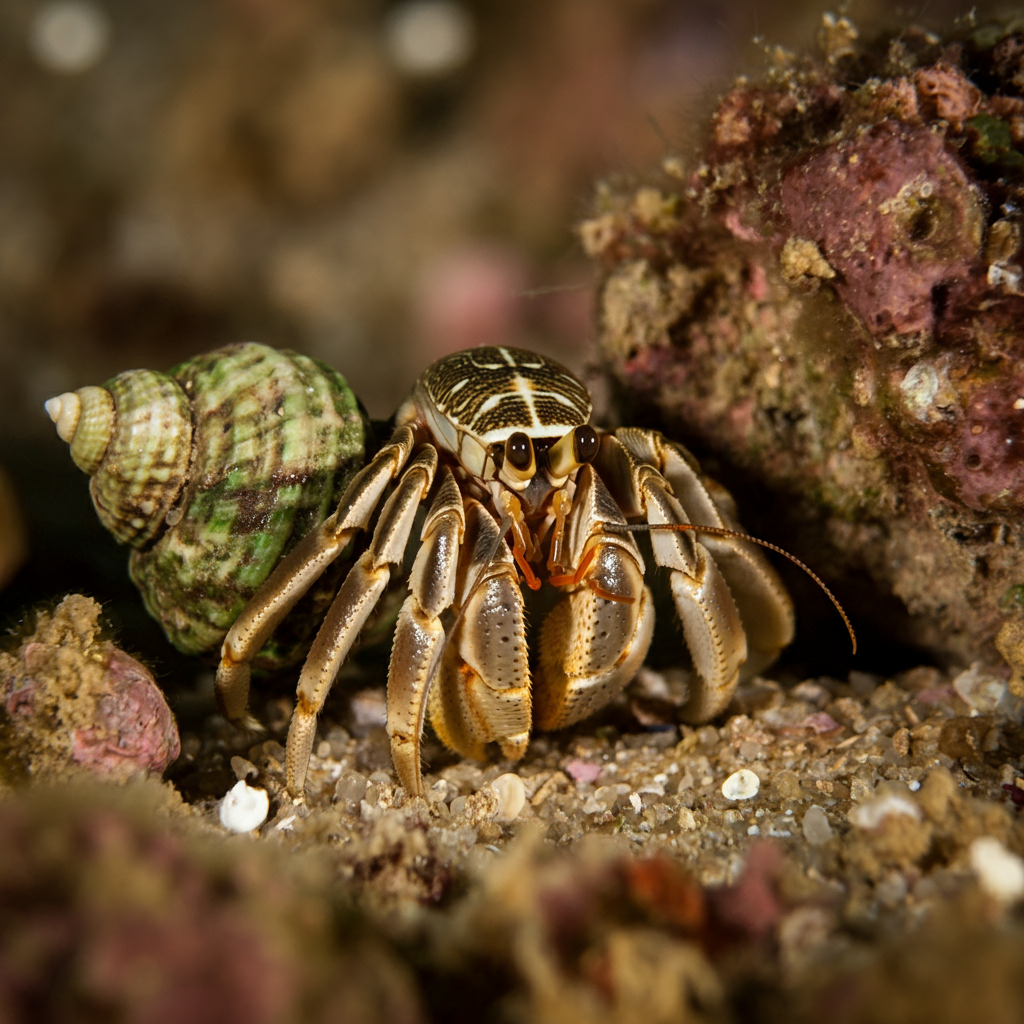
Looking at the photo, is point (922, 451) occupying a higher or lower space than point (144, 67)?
lower

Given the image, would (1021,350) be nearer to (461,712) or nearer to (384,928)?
(461,712)

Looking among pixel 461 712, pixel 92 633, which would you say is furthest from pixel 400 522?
pixel 92 633

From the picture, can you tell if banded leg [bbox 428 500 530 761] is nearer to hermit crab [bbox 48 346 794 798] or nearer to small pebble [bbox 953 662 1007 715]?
hermit crab [bbox 48 346 794 798]

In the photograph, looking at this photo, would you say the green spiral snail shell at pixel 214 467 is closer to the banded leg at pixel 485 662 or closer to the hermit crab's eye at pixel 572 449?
the banded leg at pixel 485 662

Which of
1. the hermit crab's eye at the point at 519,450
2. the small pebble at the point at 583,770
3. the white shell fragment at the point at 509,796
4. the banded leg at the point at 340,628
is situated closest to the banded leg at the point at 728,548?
the hermit crab's eye at the point at 519,450

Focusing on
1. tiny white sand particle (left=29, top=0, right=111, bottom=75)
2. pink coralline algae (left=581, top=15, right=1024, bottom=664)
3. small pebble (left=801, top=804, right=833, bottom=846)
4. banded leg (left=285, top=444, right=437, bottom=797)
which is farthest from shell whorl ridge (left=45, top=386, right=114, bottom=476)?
tiny white sand particle (left=29, top=0, right=111, bottom=75)
